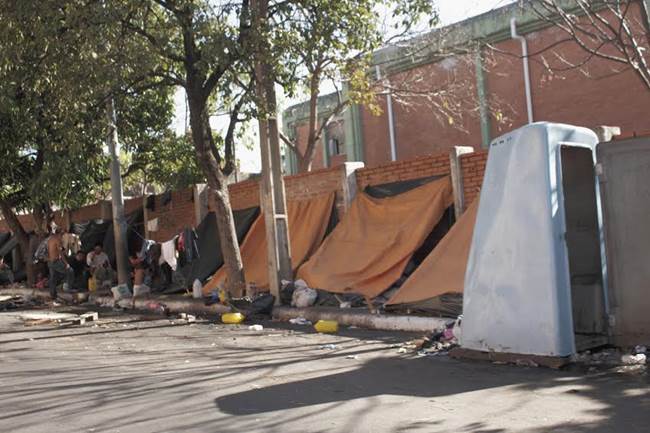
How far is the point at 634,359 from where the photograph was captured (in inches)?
273

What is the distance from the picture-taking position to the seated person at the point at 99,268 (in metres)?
18.7

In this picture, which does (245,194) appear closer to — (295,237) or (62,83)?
(295,237)

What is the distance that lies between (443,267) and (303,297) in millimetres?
2670

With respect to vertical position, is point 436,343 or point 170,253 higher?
point 170,253

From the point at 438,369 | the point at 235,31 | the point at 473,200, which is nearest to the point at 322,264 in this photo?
the point at 473,200

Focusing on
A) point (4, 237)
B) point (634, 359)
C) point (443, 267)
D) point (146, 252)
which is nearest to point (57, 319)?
point (146, 252)

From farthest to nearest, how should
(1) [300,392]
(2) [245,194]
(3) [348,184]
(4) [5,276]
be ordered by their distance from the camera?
(4) [5,276], (2) [245,194], (3) [348,184], (1) [300,392]

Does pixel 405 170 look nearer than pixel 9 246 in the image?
Yes

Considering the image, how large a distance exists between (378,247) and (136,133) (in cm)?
973

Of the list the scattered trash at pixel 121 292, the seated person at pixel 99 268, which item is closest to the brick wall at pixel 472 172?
the scattered trash at pixel 121 292

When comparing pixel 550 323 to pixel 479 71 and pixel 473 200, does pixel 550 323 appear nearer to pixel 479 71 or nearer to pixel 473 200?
pixel 473 200

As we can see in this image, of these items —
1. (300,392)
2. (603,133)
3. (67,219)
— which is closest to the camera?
(300,392)

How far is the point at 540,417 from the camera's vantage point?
5.27 m

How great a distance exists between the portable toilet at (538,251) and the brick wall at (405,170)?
161 inches
